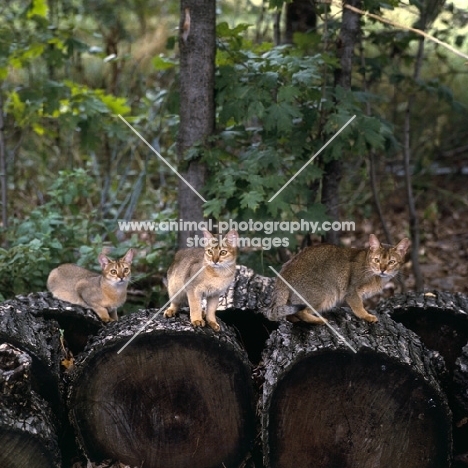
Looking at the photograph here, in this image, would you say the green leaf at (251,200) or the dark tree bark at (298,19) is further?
the dark tree bark at (298,19)

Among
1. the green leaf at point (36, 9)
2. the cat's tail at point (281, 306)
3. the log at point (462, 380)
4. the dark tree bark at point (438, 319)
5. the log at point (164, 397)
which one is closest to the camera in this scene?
the log at point (164, 397)

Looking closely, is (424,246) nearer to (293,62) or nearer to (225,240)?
(293,62)

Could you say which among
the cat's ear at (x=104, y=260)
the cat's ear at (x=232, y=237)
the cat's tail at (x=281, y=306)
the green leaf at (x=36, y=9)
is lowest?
the cat's ear at (x=104, y=260)

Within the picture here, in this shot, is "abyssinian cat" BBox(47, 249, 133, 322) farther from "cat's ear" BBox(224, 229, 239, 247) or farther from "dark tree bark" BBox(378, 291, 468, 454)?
"dark tree bark" BBox(378, 291, 468, 454)

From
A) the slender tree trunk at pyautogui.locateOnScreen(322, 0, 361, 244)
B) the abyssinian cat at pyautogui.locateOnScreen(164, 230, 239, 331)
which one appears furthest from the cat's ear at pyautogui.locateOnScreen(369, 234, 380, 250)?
the slender tree trunk at pyautogui.locateOnScreen(322, 0, 361, 244)

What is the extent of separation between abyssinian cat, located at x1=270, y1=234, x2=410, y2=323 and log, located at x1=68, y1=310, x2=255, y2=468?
0.53 m

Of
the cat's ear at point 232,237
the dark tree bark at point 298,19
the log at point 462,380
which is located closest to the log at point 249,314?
the cat's ear at point 232,237

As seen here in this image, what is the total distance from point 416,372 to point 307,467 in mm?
841

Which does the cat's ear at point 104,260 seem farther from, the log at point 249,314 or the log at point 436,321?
the log at point 436,321

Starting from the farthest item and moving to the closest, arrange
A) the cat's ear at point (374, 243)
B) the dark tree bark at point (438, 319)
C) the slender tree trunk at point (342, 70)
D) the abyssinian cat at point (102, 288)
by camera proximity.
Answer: the slender tree trunk at point (342, 70)
the abyssinian cat at point (102, 288)
the dark tree bark at point (438, 319)
the cat's ear at point (374, 243)

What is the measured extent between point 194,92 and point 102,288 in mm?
1805

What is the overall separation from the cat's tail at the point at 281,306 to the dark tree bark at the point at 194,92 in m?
1.66

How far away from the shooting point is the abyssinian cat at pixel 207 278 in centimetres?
439

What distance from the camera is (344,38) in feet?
20.0
